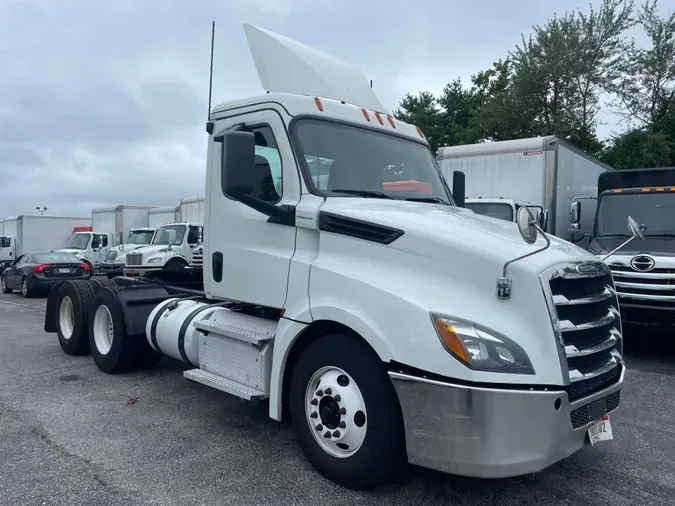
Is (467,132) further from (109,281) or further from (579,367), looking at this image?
(579,367)

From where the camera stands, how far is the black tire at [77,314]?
24.9 feet

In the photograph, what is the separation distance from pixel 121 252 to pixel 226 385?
1592 cm

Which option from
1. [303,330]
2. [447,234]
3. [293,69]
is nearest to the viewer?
[447,234]

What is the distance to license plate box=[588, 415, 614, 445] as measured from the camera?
3.47m

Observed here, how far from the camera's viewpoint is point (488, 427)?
Answer: 3078 millimetres

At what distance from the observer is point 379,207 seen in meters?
4.07

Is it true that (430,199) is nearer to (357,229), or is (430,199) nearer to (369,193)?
(369,193)

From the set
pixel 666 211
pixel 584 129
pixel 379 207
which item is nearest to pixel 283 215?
pixel 379 207

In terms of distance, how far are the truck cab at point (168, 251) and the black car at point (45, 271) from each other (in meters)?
2.46

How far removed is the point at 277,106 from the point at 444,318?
87.6 inches

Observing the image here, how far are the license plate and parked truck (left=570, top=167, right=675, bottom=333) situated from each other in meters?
4.77

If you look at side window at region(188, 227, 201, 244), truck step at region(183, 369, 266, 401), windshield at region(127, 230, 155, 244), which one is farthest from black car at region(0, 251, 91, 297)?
truck step at region(183, 369, 266, 401)

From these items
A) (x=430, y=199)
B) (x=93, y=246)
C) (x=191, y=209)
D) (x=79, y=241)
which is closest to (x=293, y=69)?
(x=430, y=199)

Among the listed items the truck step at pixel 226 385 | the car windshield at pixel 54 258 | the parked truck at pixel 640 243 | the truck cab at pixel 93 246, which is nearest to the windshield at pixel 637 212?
the parked truck at pixel 640 243
